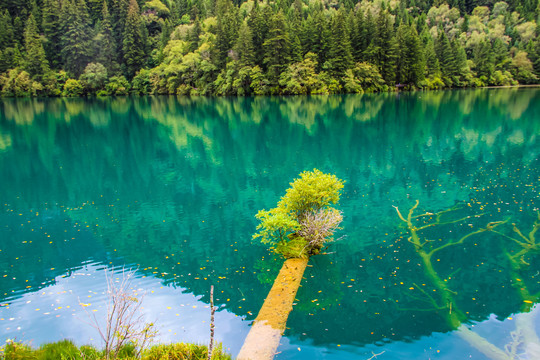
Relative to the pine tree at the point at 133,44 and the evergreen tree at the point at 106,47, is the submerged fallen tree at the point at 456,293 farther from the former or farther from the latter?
the pine tree at the point at 133,44

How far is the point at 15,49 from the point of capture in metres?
98.4

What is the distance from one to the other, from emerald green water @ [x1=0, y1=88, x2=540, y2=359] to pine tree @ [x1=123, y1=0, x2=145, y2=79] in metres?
77.0

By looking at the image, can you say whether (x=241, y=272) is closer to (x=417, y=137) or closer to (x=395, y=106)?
(x=417, y=137)

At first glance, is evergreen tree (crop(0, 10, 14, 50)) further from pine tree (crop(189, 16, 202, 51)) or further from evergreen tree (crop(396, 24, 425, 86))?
evergreen tree (crop(396, 24, 425, 86))

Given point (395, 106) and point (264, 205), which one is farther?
point (395, 106)

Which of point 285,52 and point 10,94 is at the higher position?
point 285,52

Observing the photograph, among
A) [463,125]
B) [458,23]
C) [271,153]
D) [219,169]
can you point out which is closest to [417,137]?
[463,125]

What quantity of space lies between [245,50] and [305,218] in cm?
7137

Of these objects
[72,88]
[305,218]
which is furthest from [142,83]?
[305,218]

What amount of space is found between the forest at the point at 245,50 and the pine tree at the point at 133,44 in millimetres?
263

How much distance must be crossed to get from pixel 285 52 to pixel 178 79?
27.3 meters

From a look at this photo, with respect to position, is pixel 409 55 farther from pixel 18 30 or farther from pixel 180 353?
pixel 18 30

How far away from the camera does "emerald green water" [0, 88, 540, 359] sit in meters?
8.56

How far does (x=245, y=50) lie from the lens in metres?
77.9
